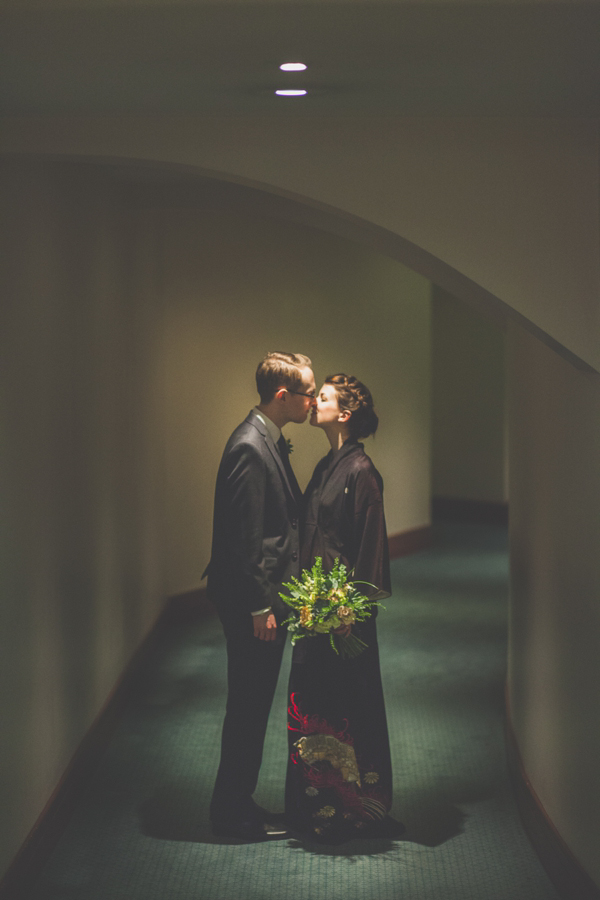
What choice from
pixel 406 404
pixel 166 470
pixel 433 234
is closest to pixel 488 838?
pixel 433 234

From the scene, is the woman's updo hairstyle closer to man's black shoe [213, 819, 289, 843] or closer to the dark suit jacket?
the dark suit jacket

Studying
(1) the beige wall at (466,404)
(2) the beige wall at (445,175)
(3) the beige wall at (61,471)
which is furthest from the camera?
(1) the beige wall at (466,404)

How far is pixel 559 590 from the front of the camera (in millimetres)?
3242

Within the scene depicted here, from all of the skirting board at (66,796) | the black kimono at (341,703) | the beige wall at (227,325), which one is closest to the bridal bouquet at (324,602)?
the black kimono at (341,703)

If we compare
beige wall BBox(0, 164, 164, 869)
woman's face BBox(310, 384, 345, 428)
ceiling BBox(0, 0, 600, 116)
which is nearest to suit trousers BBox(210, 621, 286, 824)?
beige wall BBox(0, 164, 164, 869)

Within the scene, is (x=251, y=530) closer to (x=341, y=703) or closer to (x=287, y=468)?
(x=287, y=468)

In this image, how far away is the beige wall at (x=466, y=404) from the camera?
11.3 meters

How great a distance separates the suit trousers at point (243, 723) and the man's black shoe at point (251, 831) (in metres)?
0.02

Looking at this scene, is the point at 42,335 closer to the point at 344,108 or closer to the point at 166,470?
the point at 344,108

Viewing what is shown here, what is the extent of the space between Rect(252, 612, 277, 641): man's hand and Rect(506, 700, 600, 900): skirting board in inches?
44.7

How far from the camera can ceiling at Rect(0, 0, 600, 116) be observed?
1.86 m

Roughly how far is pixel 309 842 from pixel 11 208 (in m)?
2.41

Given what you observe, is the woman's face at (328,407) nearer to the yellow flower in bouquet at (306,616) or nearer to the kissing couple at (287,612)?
the kissing couple at (287,612)

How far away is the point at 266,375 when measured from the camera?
11.5 feet
